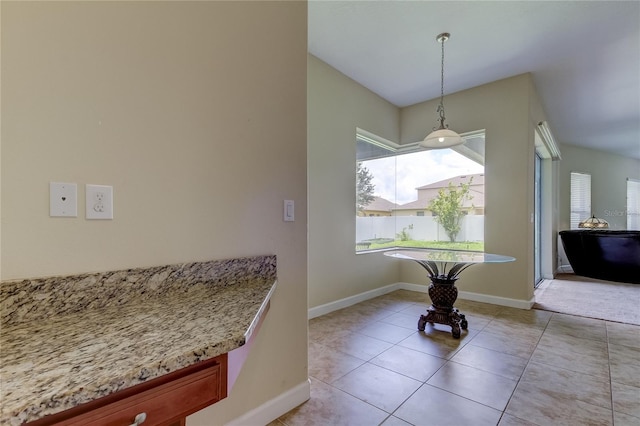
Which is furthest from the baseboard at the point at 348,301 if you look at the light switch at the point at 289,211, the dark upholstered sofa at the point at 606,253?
the dark upholstered sofa at the point at 606,253

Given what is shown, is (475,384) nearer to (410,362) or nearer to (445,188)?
(410,362)

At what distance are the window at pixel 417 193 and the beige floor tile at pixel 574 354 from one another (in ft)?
4.58

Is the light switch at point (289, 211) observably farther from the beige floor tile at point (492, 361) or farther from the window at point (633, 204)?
the window at point (633, 204)

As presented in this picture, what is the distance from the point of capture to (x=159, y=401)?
0.66 metres

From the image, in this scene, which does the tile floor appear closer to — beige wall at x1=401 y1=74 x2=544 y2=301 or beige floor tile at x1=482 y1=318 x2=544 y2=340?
Answer: beige floor tile at x1=482 y1=318 x2=544 y2=340

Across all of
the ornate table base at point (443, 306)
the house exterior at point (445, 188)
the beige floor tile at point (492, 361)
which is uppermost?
the house exterior at point (445, 188)

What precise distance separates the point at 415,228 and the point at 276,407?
3.40 metres

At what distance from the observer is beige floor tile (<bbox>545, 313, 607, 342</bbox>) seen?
2627 mm

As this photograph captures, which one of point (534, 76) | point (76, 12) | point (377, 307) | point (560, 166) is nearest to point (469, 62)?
point (534, 76)

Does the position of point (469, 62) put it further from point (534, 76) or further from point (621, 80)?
point (621, 80)

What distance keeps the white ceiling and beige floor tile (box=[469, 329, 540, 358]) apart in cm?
287

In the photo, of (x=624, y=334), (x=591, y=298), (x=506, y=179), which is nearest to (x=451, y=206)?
(x=506, y=179)

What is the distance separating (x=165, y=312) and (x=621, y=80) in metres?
5.52

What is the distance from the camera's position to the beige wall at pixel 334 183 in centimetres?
311
